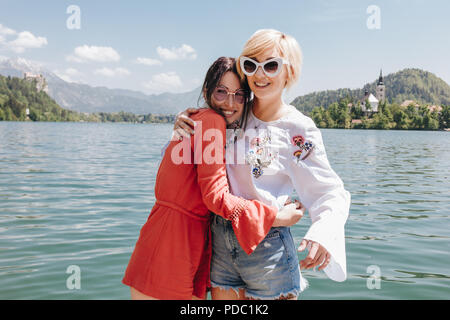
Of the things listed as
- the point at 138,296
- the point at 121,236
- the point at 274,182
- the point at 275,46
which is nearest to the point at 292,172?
the point at 274,182

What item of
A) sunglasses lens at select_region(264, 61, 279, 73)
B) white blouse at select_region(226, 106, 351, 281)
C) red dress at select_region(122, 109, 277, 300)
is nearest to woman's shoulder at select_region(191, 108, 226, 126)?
red dress at select_region(122, 109, 277, 300)

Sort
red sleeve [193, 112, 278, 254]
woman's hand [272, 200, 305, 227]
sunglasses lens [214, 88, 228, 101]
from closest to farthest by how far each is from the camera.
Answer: red sleeve [193, 112, 278, 254]
woman's hand [272, 200, 305, 227]
sunglasses lens [214, 88, 228, 101]

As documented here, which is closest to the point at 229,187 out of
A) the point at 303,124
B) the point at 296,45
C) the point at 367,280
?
the point at 303,124

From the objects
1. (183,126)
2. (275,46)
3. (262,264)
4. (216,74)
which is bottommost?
(262,264)

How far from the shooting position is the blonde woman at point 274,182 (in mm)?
2305

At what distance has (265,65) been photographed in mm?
2336

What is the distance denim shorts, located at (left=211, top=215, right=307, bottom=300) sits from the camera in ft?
7.59

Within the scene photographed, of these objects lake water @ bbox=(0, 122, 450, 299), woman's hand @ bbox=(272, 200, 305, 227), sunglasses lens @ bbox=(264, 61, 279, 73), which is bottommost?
lake water @ bbox=(0, 122, 450, 299)

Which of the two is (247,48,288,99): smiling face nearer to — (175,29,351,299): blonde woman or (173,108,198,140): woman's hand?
(175,29,351,299): blonde woman

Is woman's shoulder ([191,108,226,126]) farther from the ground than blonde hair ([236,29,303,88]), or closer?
closer

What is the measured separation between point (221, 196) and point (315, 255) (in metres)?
0.60

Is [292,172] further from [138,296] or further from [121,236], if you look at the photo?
[121,236]

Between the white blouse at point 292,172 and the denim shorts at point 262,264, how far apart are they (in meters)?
0.19

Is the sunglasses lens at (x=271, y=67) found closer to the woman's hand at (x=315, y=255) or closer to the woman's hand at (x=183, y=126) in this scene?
the woman's hand at (x=183, y=126)
